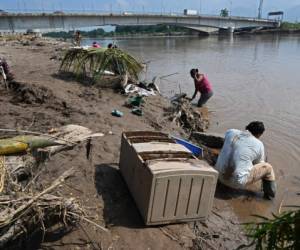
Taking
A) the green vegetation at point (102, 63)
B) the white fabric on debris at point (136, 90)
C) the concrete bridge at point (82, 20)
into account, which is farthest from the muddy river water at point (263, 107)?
the concrete bridge at point (82, 20)

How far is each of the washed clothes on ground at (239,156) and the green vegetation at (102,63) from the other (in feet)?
22.8

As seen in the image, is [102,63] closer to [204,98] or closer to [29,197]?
[204,98]

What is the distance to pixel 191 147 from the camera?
6.40 metres

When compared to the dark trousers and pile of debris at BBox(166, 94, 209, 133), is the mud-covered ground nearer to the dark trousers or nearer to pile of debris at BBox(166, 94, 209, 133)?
pile of debris at BBox(166, 94, 209, 133)

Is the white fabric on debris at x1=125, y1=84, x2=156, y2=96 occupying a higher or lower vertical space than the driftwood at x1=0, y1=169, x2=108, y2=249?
lower

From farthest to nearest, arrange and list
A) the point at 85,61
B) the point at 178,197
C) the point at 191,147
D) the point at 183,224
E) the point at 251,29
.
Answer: the point at 251,29 → the point at 85,61 → the point at 191,147 → the point at 183,224 → the point at 178,197

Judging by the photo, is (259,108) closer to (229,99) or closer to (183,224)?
(229,99)

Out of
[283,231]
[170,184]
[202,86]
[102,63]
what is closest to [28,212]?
[170,184]

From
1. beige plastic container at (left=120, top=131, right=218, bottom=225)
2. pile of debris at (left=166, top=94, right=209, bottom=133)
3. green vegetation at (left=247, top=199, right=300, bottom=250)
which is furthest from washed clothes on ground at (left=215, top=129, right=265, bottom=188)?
green vegetation at (left=247, top=199, right=300, bottom=250)

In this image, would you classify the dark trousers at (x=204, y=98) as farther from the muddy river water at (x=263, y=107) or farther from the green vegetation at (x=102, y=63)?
the green vegetation at (x=102, y=63)

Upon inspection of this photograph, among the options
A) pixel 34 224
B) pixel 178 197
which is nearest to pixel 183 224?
pixel 178 197

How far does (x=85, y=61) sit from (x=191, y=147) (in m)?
7.43

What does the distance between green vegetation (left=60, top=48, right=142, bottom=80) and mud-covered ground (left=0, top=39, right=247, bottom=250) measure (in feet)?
6.91

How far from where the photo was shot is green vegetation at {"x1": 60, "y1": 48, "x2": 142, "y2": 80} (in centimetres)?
1196
